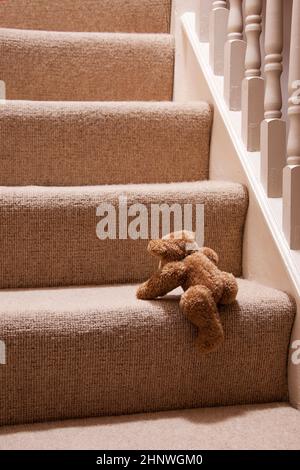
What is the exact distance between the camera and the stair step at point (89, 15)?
1.87 meters

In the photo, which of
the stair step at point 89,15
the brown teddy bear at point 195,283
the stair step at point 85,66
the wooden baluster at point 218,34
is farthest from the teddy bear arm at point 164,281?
the stair step at point 89,15

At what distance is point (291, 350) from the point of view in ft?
Result: 3.51

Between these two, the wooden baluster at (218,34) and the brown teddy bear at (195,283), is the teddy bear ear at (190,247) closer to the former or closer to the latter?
the brown teddy bear at (195,283)

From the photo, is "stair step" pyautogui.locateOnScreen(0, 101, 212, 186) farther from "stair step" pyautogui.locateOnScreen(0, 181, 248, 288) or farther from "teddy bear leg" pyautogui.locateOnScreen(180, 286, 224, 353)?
"teddy bear leg" pyautogui.locateOnScreen(180, 286, 224, 353)

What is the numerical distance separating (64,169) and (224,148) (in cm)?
39

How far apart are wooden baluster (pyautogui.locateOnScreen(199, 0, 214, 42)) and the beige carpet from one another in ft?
3.52

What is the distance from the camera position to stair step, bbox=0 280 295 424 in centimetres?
96

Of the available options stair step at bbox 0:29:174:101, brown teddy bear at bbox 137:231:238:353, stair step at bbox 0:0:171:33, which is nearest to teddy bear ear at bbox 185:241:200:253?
brown teddy bear at bbox 137:231:238:353

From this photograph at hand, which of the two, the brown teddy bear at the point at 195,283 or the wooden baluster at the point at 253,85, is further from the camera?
the wooden baluster at the point at 253,85

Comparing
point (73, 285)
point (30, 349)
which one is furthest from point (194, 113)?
point (30, 349)

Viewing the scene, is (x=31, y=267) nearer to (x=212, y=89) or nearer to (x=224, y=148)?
(x=224, y=148)

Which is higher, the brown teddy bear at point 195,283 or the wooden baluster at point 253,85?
the wooden baluster at point 253,85

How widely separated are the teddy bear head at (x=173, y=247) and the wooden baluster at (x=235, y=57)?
515 mm
